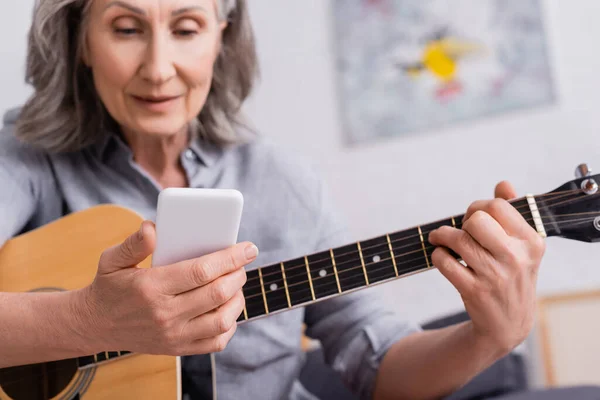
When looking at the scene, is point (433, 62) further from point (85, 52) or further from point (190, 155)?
point (85, 52)

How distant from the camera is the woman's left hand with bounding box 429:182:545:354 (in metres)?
0.75

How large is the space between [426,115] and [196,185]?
134 centimetres

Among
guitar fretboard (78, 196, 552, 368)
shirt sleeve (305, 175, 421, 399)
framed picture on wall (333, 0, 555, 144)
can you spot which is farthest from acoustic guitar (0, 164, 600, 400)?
framed picture on wall (333, 0, 555, 144)

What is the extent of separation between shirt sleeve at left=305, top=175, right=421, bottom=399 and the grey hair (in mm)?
273

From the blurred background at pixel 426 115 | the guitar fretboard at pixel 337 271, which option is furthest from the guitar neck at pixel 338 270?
the blurred background at pixel 426 115

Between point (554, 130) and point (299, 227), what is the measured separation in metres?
1.30

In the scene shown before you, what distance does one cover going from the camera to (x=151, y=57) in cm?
93

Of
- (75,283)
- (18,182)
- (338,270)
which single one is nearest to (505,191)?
(338,270)

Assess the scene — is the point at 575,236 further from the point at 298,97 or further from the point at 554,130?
the point at 298,97

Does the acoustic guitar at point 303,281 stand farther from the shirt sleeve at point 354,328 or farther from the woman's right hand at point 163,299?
the shirt sleeve at point 354,328

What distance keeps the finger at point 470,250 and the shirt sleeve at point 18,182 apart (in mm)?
671

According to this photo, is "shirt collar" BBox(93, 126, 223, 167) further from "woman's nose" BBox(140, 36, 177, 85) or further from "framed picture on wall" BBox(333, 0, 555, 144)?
"framed picture on wall" BBox(333, 0, 555, 144)

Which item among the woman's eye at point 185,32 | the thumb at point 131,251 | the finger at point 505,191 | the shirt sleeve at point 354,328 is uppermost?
the woman's eye at point 185,32

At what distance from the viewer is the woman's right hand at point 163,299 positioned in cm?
64
